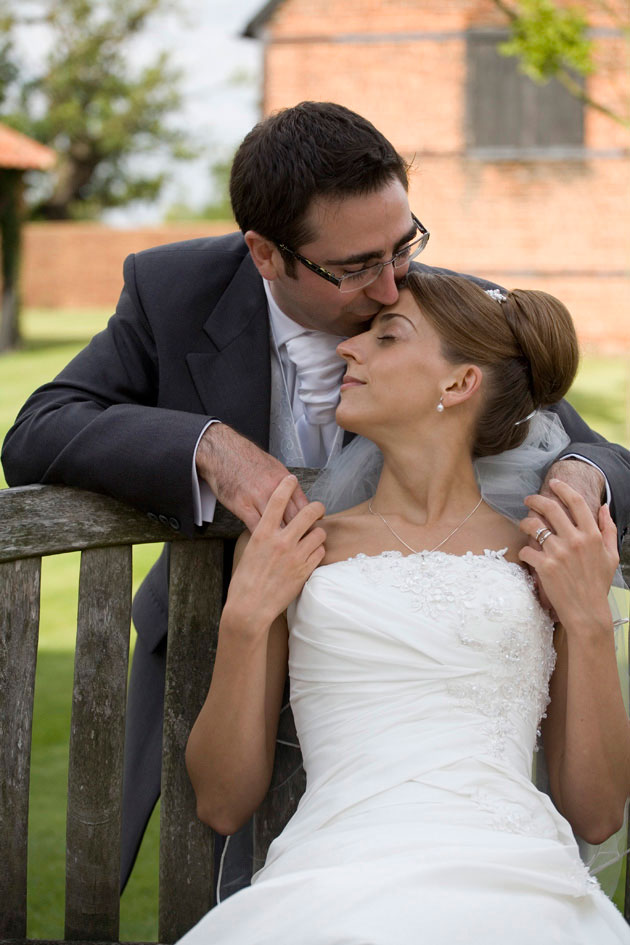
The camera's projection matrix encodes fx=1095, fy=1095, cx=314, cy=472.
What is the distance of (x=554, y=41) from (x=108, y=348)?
9561 millimetres

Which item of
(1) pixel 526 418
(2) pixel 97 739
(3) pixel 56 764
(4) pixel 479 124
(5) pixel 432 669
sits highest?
(1) pixel 526 418

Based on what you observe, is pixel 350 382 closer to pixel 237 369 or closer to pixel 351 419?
pixel 351 419

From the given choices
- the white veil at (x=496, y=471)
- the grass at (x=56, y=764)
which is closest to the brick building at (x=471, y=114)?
the grass at (x=56, y=764)

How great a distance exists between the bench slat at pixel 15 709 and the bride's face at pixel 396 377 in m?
0.80

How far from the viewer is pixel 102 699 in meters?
2.48

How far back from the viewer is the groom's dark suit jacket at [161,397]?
2.37 meters

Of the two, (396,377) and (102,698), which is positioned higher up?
(396,377)

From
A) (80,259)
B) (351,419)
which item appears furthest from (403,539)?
(80,259)

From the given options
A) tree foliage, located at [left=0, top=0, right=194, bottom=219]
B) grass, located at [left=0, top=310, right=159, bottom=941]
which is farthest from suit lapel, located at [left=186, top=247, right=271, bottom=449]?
tree foliage, located at [left=0, top=0, right=194, bottom=219]

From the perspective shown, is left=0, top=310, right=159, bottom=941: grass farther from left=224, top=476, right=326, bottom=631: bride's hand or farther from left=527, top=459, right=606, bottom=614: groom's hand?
left=527, top=459, right=606, bottom=614: groom's hand

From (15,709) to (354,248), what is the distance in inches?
52.6

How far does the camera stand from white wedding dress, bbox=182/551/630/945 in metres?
1.97

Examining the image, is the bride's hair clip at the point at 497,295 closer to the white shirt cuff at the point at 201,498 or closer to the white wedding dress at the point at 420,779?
the white wedding dress at the point at 420,779

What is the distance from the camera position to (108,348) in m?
2.74
